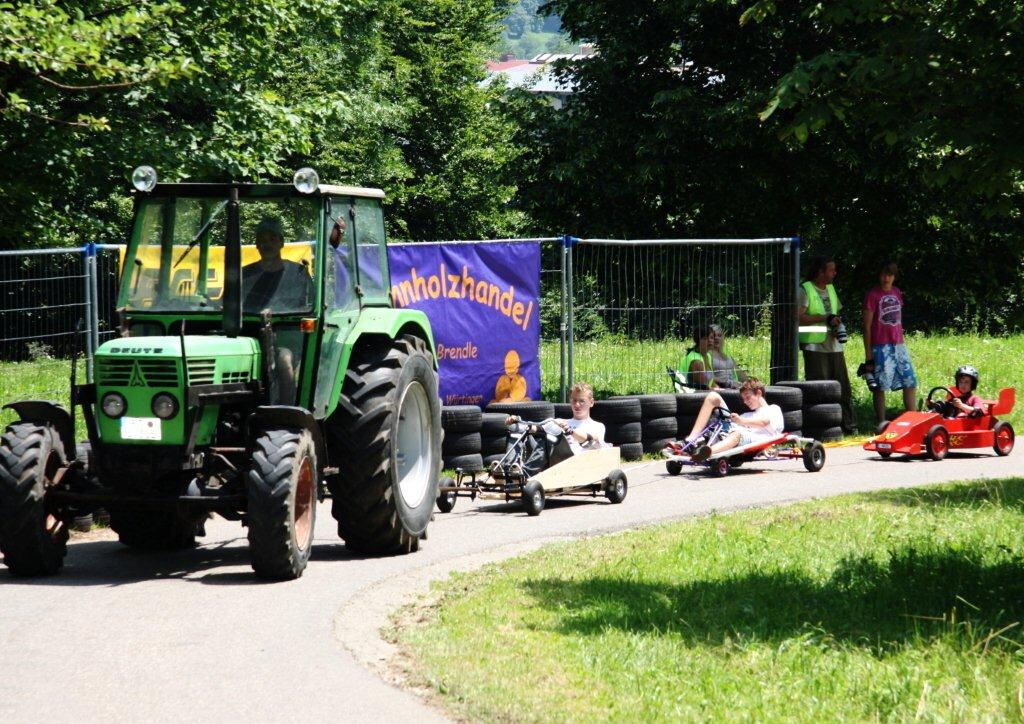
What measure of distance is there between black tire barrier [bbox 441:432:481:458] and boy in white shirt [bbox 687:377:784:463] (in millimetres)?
2356

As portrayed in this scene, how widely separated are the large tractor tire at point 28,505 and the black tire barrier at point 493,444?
598 cm

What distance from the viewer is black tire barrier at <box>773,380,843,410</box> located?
17.9m

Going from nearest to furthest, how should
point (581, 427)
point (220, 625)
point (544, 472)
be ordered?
1. point (220, 625)
2. point (544, 472)
3. point (581, 427)

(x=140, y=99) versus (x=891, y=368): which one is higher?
(x=140, y=99)

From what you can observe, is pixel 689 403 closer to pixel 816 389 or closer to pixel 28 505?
pixel 816 389

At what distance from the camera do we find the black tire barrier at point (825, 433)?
17908 millimetres

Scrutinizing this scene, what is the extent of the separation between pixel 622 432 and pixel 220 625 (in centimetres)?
884

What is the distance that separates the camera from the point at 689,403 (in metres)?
16.6

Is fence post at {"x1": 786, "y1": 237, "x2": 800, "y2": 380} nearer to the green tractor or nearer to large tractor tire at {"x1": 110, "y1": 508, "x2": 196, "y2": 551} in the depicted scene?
the green tractor

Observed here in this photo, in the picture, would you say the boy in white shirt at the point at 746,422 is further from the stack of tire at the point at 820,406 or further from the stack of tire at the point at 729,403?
the stack of tire at the point at 820,406

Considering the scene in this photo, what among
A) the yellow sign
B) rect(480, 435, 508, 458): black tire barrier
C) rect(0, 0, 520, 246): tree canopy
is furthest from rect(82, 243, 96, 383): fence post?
rect(480, 435, 508, 458): black tire barrier

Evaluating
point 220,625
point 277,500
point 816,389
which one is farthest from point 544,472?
point 816,389

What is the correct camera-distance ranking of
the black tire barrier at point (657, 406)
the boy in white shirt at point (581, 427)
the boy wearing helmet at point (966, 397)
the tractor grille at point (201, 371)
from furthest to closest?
the boy wearing helmet at point (966, 397)
the black tire barrier at point (657, 406)
the boy in white shirt at point (581, 427)
the tractor grille at point (201, 371)

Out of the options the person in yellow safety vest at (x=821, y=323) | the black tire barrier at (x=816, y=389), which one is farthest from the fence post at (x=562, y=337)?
the person in yellow safety vest at (x=821, y=323)
